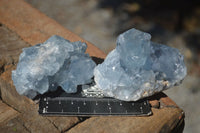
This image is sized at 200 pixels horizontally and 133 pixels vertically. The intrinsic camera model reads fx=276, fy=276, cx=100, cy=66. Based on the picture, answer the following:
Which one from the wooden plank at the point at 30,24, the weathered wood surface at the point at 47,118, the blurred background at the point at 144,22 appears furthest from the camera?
the blurred background at the point at 144,22

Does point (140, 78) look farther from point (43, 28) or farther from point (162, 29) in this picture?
A: point (162, 29)

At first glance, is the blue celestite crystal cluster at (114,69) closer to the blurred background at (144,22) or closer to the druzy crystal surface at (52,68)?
the druzy crystal surface at (52,68)

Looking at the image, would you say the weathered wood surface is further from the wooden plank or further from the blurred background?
the blurred background

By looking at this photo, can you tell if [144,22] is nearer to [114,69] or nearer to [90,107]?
[114,69]

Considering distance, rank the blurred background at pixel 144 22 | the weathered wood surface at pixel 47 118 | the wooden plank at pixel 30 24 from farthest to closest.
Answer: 1. the blurred background at pixel 144 22
2. the wooden plank at pixel 30 24
3. the weathered wood surface at pixel 47 118

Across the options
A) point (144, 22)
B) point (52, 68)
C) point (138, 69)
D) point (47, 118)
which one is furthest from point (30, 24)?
point (144, 22)

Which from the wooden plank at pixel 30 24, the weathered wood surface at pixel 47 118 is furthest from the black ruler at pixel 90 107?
the wooden plank at pixel 30 24

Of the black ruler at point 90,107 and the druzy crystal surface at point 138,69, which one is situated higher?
the druzy crystal surface at point 138,69
